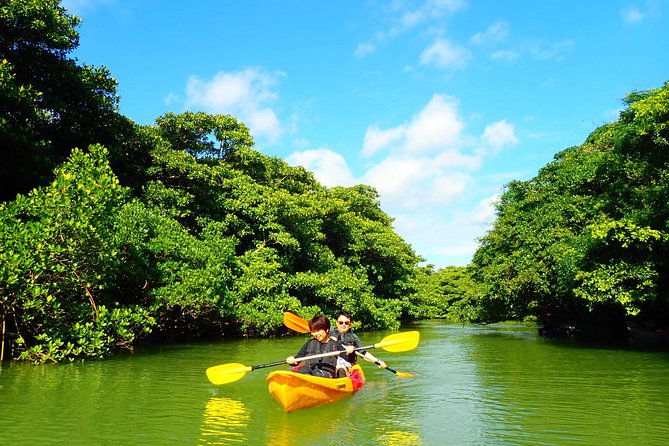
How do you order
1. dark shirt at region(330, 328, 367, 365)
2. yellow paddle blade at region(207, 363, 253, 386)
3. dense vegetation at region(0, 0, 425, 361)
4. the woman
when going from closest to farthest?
yellow paddle blade at region(207, 363, 253, 386)
the woman
dark shirt at region(330, 328, 367, 365)
dense vegetation at region(0, 0, 425, 361)

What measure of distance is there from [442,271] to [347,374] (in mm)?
59850

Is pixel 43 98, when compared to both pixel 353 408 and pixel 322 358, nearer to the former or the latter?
pixel 322 358

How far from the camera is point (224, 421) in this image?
6.87 metres

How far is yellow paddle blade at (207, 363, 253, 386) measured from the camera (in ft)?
28.5

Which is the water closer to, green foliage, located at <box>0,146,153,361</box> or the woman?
the woman

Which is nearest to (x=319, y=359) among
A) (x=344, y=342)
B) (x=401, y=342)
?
(x=344, y=342)

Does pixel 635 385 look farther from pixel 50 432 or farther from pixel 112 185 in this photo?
pixel 112 185

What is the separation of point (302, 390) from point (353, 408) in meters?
1.12

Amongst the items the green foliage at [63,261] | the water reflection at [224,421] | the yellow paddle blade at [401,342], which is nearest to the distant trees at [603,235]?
the yellow paddle blade at [401,342]

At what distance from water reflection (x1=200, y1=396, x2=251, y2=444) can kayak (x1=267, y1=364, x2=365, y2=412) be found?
1.81ft

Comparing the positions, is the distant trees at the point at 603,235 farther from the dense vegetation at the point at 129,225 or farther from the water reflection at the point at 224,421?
the water reflection at the point at 224,421

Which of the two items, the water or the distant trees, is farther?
the distant trees

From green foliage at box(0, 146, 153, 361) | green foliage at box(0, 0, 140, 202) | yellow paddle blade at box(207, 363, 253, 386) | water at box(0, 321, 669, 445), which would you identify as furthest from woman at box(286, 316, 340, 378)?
green foliage at box(0, 0, 140, 202)

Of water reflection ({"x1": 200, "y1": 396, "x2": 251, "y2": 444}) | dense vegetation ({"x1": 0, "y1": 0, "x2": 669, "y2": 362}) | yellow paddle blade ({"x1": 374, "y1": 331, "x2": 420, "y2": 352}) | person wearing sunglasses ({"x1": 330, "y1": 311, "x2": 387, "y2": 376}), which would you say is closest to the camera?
water reflection ({"x1": 200, "y1": 396, "x2": 251, "y2": 444})
